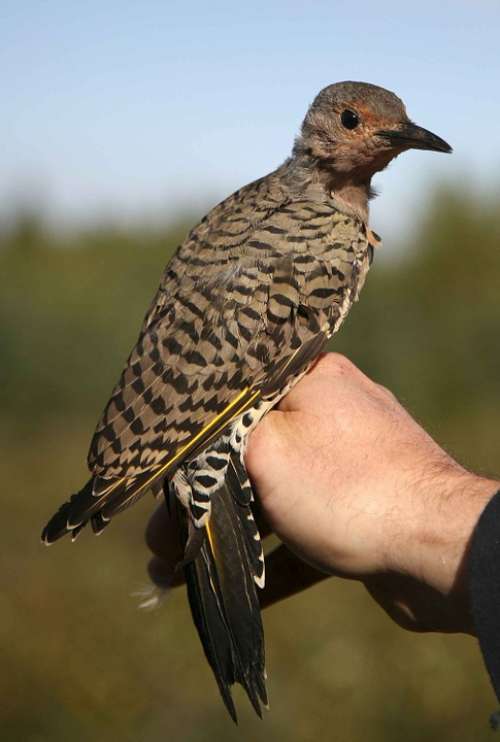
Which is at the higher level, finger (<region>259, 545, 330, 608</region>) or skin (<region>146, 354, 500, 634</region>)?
skin (<region>146, 354, 500, 634</region>)

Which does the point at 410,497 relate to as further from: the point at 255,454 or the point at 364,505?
the point at 255,454

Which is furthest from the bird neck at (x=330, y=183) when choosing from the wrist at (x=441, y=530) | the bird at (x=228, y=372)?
the wrist at (x=441, y=530)

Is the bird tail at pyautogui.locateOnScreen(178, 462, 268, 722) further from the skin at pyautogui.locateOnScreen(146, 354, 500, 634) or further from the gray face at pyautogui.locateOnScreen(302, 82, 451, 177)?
the gray face at pyautogui.locateOnScreen(302, 82, 451, 177)

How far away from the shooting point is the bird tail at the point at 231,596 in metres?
3.53

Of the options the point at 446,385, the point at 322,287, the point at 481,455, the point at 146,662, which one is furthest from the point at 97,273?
the point at 322,287

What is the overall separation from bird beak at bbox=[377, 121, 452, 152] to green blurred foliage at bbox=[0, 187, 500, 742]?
1.33m

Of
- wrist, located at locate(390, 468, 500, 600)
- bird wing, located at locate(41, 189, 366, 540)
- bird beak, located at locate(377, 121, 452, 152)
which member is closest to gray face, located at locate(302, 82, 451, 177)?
bird beak, located at locate(377, 121, 452, 152)

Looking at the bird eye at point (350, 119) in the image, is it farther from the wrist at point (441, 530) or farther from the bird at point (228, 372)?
the wrist at point (441, 530)

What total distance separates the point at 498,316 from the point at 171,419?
409 inches

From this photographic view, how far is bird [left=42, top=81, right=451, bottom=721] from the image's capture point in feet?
11.6

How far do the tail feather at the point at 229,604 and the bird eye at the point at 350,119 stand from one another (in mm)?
1828

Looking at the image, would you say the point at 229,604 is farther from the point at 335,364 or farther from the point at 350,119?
the point at 350,119

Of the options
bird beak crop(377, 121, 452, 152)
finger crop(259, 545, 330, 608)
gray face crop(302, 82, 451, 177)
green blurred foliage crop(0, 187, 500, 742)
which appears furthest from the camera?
green blurred foliage crop(0, 187, 500, 742)

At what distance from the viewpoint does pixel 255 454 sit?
339cm
